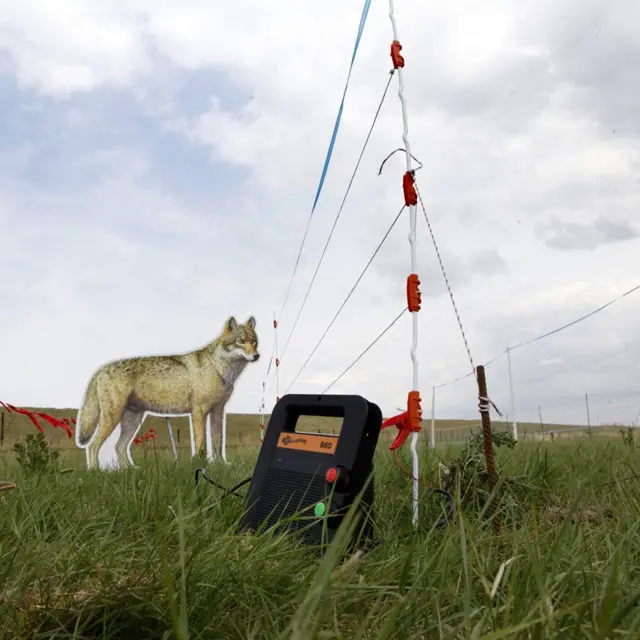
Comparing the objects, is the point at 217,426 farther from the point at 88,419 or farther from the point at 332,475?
the point at 332,475

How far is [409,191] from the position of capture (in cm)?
365

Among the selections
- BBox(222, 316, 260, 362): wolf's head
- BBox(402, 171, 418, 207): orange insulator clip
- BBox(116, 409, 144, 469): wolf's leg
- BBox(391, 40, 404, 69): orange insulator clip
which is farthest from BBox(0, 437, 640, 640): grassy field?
BBox(222, 316, 260, 362): wolf's head

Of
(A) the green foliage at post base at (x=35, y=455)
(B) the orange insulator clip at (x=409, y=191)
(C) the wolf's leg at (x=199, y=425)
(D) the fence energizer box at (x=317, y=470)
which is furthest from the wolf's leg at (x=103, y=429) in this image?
(B) the orange insulator clip at (x=409, y=191)

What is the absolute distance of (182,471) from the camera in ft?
14.3

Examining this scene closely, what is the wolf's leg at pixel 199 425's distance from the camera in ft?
23.0

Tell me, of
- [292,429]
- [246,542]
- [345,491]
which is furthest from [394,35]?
[246,542]

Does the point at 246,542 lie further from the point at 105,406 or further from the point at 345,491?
the point at 105,406

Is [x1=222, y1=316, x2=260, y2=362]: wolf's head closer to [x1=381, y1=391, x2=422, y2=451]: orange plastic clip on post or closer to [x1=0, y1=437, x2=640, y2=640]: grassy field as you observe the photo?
[x1=381, y1=391, x2=422, y2=451]: orange plastic clip on post

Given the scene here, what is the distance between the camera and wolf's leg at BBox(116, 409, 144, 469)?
7098 mm

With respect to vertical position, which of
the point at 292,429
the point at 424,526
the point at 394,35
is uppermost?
the point at 394,35

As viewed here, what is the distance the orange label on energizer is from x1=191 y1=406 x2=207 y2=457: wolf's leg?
13.3ft

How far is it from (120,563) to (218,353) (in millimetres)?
5443

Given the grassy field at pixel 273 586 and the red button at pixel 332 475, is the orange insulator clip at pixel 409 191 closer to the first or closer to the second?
the red button at pixel 332 475

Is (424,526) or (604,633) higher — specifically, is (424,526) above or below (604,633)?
below
